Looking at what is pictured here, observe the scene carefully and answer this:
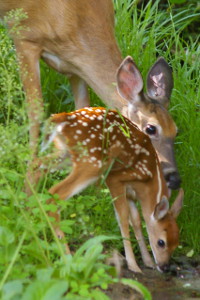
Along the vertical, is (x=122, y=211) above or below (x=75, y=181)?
below

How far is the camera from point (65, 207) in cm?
429

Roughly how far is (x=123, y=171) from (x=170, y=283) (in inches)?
27.8

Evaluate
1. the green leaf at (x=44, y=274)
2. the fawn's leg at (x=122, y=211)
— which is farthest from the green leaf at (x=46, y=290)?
the fawn's leg at (x=122, y=211)

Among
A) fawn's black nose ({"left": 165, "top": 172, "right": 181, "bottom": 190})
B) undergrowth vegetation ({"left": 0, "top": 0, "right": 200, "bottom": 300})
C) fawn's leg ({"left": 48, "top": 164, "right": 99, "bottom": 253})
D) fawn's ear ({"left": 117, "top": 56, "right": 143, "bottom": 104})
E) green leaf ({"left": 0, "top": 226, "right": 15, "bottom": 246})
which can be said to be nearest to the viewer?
undergrowth vegetation ({"left": 0, "top": 0, "right": 200, "bottom": 300})

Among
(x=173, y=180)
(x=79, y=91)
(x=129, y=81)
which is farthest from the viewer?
(x=79, y=91)

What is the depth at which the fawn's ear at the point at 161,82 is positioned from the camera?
19.8ft

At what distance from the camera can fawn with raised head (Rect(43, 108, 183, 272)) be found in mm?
4941

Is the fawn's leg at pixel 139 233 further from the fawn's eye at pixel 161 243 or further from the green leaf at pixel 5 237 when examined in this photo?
the green leaf at pixel 5 237

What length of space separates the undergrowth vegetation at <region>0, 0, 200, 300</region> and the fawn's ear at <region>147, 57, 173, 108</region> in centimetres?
30

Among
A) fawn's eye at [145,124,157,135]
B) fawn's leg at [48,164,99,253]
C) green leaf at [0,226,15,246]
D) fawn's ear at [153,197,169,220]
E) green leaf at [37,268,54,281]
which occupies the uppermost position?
green leaf at [0,226,15,246]

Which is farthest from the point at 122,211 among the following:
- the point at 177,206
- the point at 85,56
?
the point at 85,56

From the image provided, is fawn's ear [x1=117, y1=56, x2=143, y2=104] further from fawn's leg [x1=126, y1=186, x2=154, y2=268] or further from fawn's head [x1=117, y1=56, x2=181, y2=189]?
fawn's leg [x1=126, y1=186, x2=154, y2=268]

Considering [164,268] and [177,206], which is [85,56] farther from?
[164,268]

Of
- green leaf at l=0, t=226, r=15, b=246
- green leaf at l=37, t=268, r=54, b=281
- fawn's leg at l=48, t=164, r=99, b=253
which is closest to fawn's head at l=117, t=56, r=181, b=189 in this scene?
fawn's leg at l=48, t=164, r=99, b=253
